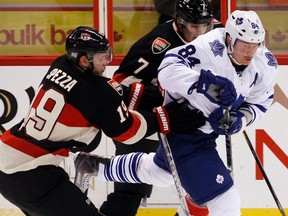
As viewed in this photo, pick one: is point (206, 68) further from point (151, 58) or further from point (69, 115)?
point (69, 115)

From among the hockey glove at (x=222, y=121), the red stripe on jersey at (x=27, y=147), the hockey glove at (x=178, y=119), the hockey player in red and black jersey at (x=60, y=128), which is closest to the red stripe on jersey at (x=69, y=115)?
the hockey player in red and black jersey at (x=60, y=128)

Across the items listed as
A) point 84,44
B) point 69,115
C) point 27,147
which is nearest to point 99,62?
point 84,44

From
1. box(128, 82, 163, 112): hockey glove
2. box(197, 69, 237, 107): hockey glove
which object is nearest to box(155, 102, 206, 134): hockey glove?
box(197, 69, 237, 107): hockey glove

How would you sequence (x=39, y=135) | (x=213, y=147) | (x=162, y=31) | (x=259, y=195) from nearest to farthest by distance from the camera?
1. (x=39, y=135)
2. (x=213, y=147)
3. (x=162, y=31)
4. (x=259, y=195)

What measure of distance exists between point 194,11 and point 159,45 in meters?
0.21

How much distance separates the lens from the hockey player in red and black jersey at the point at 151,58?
4.08 m

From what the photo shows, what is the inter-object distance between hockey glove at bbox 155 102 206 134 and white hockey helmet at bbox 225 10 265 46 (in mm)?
319

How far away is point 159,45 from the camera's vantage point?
13.6ft

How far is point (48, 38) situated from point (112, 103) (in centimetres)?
131

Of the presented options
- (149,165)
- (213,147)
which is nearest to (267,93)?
(213,147)

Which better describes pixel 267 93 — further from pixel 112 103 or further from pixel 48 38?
pixel 48 38

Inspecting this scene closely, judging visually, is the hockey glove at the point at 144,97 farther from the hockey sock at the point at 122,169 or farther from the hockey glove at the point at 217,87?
the hockey glove at the point at 217,87

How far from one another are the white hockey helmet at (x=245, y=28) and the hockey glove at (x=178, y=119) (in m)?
0.32

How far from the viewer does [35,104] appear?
3562mm
